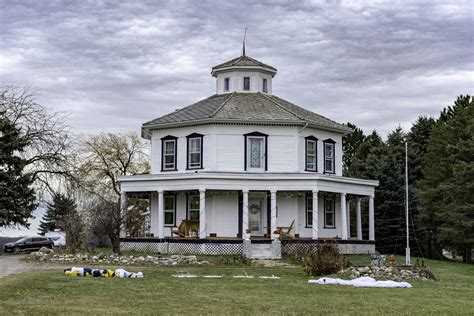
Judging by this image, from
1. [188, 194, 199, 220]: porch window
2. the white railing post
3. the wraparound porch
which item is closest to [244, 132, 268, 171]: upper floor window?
the wraparound porch

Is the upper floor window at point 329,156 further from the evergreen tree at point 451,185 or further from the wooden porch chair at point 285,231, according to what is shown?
the evergreen tree at point 451,185

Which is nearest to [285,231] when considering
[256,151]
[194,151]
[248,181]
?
[248,181]

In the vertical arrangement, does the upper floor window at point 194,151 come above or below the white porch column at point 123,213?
above

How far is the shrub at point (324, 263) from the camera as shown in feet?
89.4

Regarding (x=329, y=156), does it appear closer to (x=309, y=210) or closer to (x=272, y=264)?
(x=309, y=210)

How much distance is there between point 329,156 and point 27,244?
1992 centimetres

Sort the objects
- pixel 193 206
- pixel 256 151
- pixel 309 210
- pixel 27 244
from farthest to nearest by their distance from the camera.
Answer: pixel 27 244
pixel 309 210
pixel 193 206
pixel 256 151

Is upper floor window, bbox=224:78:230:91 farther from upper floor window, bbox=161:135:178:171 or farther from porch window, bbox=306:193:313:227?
porch window, bbox=306:193:313:227

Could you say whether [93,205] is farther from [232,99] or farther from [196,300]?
[196,300]

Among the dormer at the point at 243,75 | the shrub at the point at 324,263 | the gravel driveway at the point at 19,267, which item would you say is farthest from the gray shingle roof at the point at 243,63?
the shrub at the point at 324,263

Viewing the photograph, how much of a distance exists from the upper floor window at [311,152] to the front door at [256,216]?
11.5 feet

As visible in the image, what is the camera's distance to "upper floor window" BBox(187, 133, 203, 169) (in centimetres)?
4225

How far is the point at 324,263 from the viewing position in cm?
2727

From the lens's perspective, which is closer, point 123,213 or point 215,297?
point 215,297
